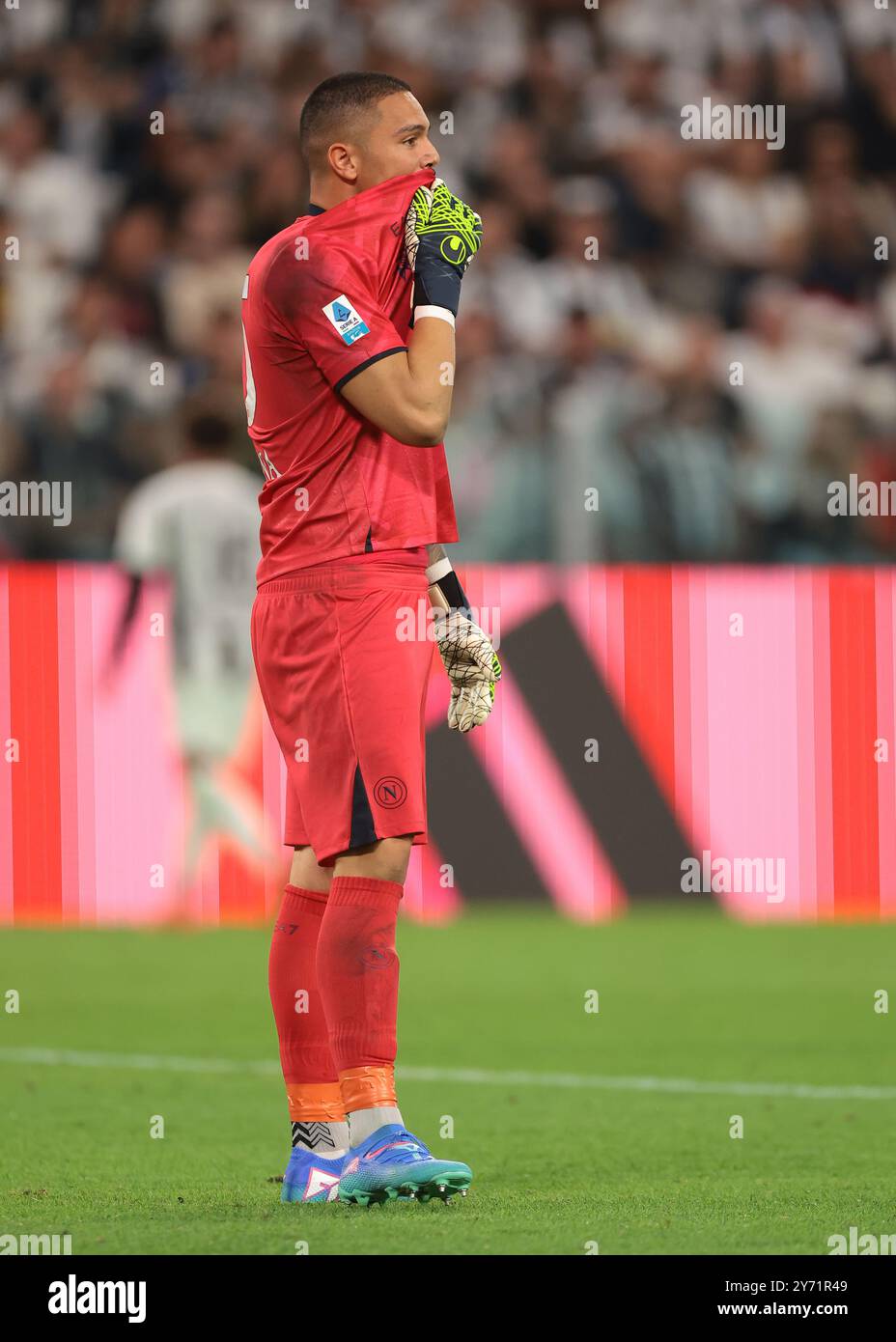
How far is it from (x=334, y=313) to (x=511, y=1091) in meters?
2.79

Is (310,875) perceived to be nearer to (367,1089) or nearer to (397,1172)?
(367,1089)

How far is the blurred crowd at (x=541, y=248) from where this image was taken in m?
11.8

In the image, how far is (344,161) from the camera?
15.3 feet

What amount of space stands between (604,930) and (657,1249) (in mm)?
6372

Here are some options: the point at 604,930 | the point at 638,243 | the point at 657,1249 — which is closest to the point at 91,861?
the point at 604,930

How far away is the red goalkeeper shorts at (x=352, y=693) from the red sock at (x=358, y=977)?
110 mm

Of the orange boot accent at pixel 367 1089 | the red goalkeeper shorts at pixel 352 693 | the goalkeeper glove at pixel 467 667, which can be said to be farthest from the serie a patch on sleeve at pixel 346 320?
the orange boot accent at pixel 367 1089

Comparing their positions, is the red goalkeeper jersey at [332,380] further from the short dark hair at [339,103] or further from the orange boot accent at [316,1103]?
the orange boot accent at [316,1103]

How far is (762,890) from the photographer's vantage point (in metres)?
10.7

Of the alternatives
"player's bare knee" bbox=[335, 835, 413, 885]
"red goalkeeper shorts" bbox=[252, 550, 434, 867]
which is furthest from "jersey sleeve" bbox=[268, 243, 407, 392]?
"player's bare knee" bbox=[335, 835, 413, 885]

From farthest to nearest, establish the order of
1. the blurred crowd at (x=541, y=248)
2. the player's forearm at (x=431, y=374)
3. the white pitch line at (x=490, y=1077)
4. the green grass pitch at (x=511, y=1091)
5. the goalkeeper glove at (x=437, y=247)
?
the blurred crowd at (x=541, y=248)
the white pitch line at (x=490, y=1077)
the goalkeeper glove at (x=437, y=247)
the player's forearm at (x=431, y=374)
the green grass pitch at (x=511, y=1091)

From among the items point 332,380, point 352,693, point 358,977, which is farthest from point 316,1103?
point 332,380

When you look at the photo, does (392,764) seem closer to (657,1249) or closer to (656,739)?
(657,1249)

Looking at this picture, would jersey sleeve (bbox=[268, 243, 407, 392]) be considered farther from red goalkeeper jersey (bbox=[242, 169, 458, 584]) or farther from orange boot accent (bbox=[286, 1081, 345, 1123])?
orange boot accent (bbox=[286, 1081, 345, 1123])
